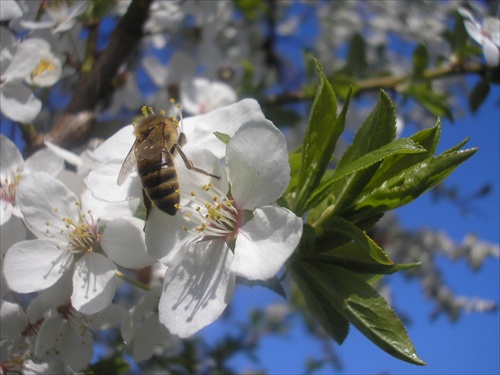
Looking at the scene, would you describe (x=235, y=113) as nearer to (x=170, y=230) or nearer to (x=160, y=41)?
(x=170, y=230)

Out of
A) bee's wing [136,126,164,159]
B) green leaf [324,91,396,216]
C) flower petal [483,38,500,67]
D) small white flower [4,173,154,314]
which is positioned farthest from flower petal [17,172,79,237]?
flower petal [483,38,500,67]

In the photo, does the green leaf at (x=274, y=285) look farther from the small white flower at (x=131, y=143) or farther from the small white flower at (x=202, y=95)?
the small white flower at (x=202, y=95)

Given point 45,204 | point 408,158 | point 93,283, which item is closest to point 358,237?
point 408,158

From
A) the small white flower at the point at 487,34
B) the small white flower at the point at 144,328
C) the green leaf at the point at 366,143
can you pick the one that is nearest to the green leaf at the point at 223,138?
the green leaf at the point at 366,143

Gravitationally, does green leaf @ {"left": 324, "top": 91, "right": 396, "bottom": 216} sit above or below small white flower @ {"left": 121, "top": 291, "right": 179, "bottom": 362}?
above

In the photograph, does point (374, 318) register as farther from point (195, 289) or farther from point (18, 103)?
point (18, 103)

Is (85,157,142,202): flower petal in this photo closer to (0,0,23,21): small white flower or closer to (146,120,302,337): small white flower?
(146,120,302,337): small white flower
